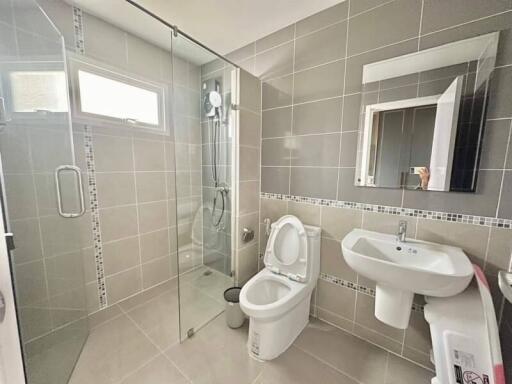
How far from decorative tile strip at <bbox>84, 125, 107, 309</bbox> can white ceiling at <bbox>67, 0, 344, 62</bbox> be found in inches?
34.8

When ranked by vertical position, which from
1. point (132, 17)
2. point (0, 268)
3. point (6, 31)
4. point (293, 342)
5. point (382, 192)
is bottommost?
point (293, 342)

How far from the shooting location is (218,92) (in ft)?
6.20

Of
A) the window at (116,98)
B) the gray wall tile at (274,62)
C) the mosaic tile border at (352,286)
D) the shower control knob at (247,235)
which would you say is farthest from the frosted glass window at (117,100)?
the mosaic tile border at (352,286)

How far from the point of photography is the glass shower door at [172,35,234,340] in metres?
1.80

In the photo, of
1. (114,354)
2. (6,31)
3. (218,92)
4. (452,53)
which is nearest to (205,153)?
(218,92)

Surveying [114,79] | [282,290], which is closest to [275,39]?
[114,79]

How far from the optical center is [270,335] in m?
1.38

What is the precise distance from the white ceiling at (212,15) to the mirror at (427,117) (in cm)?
73

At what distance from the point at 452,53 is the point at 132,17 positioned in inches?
85.5

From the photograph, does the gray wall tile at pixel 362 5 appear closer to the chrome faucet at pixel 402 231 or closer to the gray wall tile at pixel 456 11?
the gray wall tile at pixel 456 11

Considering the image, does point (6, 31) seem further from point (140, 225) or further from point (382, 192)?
point (382, 192)

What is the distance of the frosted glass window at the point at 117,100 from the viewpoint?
1.58 metres

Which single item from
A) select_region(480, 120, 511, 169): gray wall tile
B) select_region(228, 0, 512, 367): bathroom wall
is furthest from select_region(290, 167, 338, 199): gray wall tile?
select_region(480, 120, 511, 169): gray wall tile

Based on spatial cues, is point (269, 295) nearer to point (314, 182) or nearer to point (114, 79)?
point (314, 182)
